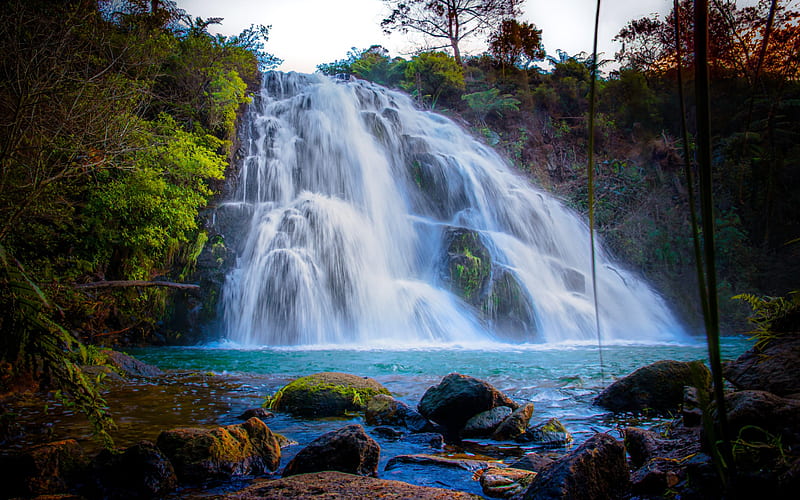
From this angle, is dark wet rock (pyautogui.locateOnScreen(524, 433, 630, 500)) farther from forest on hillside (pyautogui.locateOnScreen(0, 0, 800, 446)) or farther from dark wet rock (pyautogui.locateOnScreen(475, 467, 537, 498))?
forest on hillside (pyautogui.locateOnScreen(0, 0, 800, 446))

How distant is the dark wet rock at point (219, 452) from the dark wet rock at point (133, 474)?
13cm

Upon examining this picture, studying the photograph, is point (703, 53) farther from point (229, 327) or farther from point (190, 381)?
point (229, 327)

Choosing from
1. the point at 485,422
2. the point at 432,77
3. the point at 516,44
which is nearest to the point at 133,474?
the point at 485,422

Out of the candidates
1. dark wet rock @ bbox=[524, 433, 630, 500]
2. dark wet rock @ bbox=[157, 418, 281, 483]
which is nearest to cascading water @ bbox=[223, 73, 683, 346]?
dark wet rock @ bbox=[157, 418, 281, 483]

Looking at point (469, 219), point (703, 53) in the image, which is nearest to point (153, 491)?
point (703, 53)

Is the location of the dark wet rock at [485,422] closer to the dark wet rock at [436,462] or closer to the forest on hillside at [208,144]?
the dark wet rock at [436,462]

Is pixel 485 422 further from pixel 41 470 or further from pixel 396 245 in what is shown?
A: pixel 396 245

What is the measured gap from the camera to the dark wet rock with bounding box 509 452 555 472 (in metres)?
3.43

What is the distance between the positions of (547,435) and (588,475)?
1.82 m

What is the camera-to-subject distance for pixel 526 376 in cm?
761

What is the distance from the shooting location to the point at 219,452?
11.3 ft

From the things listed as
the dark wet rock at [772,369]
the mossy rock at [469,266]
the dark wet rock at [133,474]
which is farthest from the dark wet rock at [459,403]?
the mossy rock at [469,266]

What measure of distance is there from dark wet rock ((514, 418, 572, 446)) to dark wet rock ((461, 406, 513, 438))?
0.97 ft

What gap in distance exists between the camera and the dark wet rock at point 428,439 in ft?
13.8
